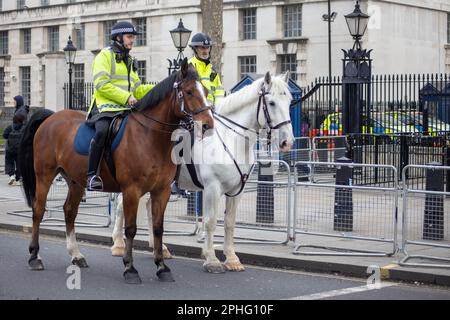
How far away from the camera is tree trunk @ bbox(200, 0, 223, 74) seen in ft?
55.8

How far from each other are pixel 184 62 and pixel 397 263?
3.71m

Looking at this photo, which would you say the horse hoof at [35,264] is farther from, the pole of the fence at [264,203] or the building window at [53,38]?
the building window at [53,38]

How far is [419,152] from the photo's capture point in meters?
21.3

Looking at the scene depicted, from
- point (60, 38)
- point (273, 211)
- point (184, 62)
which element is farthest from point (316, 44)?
point (184, 62)

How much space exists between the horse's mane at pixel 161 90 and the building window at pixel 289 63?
36.3 meters

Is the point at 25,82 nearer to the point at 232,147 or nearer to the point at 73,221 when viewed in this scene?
the point at 73,221

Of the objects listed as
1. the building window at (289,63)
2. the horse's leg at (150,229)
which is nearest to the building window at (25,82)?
the building window at (289,63)

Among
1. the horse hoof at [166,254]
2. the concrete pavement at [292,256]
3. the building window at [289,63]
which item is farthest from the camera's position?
the building window at [289,63]

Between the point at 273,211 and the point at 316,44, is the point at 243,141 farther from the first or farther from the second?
the point at 316,44

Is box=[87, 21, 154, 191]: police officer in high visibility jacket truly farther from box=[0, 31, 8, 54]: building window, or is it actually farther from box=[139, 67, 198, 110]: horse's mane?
box=[0, 31, 8, 54]: building window

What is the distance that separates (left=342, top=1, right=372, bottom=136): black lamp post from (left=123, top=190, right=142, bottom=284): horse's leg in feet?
36.0

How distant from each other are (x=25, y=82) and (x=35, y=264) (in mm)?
52966

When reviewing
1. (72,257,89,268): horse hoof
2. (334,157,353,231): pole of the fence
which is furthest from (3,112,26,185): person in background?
(334,157,353,231): pole of the fence

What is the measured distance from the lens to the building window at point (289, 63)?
1796 inches
